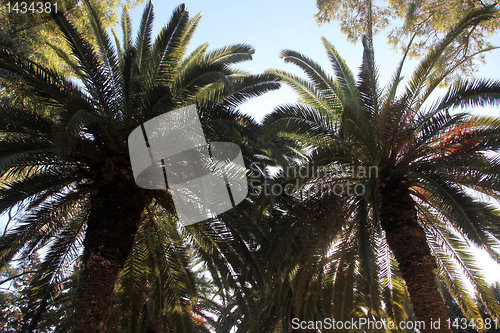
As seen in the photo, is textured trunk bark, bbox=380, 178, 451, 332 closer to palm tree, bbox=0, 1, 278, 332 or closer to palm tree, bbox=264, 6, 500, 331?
palm tree, bbox=264, 6, 500, 331

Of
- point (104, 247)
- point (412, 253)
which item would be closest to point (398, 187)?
point (412, 253)

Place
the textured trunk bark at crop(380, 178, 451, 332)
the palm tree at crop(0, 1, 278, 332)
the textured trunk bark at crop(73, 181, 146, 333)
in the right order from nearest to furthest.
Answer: the textured trunk bark at crop(73, 181, 146, 333) < the palm tree at crop(0, 1, 278, 332) < the textured trunk bark at crop(380, 178, 451, 332)

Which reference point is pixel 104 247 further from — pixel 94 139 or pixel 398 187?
pixel 398 187

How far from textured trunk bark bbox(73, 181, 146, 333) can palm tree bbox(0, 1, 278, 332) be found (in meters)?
0.02

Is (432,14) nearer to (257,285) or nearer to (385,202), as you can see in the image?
(385,202)

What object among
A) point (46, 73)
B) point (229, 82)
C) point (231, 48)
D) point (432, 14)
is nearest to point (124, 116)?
point (46, 73)

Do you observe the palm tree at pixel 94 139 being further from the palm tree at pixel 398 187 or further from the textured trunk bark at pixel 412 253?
the textured trunk bark at pixel 412 253

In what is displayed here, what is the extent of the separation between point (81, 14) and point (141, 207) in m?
6.85

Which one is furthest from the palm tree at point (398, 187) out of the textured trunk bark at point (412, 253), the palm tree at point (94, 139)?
the palm tree at point (94, 139)

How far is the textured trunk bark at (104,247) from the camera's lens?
5637 millimetres

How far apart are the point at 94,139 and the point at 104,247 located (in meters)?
2.11

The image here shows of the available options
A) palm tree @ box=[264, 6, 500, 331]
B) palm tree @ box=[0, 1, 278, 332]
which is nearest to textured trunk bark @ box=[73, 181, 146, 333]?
palm tree @ box=[0, 1, 278, 332]

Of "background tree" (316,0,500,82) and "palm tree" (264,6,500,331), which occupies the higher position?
"background tree" (316,0,500,82)

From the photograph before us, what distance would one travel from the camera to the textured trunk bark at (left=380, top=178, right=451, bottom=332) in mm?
6375
